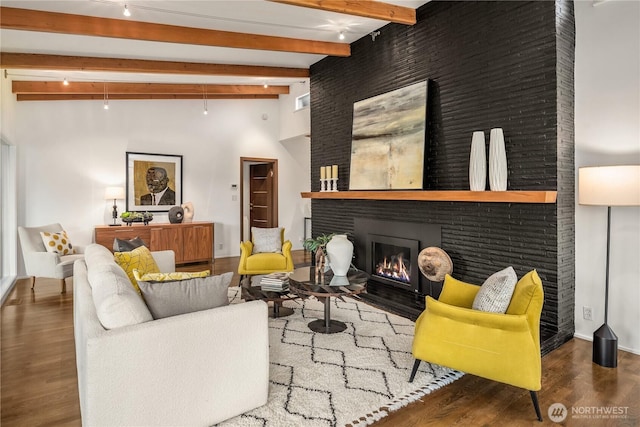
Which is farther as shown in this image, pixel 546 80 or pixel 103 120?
pixel 103 120

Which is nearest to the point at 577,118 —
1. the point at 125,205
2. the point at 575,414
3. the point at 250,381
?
the point at 575,414

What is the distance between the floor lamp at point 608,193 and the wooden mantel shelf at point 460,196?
25cm

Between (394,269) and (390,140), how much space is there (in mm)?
1554

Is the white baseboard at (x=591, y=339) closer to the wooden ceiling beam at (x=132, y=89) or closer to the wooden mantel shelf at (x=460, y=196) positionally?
the wooden mantel shelf at (x=460, y=196)

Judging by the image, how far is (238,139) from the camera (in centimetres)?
767

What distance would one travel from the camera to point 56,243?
5.00 metres

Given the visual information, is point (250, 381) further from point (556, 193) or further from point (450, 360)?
point (556, 193)

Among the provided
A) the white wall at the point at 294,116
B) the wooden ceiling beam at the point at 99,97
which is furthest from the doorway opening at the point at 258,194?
the wooden ceiling beam at the point at 99,97

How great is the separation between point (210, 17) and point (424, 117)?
2.45 m

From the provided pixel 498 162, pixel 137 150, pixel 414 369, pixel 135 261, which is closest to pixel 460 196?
pixel 498 162

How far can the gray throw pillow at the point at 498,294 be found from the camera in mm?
2242

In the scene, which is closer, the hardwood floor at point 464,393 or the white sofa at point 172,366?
the white sofa at point 172,366

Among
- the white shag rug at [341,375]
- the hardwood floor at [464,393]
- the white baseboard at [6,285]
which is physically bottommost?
the hardwood floor at [464,393]

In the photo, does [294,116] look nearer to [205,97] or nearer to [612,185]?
[205,97]
